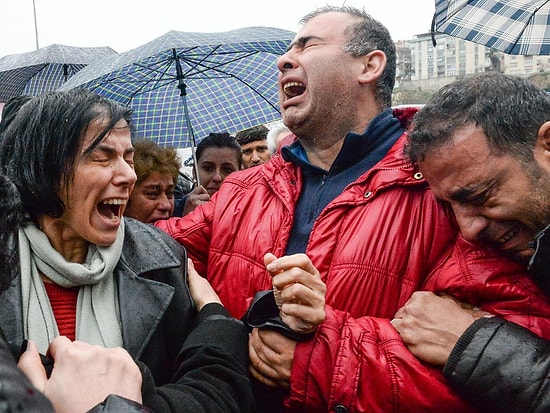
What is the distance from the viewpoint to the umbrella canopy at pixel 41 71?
6.91 meters

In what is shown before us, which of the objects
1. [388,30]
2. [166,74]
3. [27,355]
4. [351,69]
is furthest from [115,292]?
[166,74]

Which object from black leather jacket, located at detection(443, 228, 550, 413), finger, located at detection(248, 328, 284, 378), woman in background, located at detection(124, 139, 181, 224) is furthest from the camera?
woman in background, located at detection(124, 139, 181, 224)

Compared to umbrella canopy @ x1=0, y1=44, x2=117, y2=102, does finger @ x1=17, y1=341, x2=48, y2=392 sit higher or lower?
lower

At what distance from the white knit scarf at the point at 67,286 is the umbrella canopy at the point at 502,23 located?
258 cm

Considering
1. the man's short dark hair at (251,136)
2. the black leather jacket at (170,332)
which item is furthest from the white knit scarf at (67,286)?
Answer: the man's short dark hair at (251,136)

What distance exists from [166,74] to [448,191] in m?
3.81

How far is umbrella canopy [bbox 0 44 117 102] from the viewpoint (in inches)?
272

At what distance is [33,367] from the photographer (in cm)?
163

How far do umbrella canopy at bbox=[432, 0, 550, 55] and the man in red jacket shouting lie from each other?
3.13ft

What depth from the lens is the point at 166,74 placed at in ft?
18.0

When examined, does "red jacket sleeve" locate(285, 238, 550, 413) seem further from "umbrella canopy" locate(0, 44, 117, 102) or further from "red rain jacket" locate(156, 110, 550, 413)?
"umbrella canopy" locate(0, 44, 117, 102)

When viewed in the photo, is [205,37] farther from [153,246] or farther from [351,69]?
[153,246]

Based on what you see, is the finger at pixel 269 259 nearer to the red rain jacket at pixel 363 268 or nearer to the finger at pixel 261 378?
the red rain jacket at pixel 363 268

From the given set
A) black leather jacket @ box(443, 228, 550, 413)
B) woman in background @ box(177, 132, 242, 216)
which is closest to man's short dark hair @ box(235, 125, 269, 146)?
woman in background @ box(177, 132, 242, 216)
